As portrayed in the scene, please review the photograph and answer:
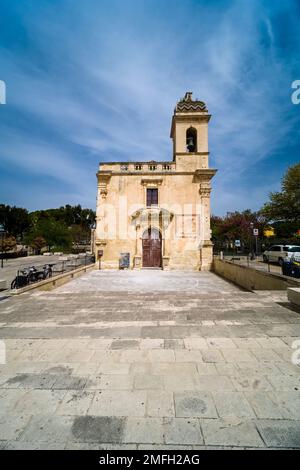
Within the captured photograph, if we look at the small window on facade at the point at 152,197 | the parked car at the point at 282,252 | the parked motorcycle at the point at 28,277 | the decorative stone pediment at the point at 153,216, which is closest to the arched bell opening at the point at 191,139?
the small window on facade at the point at 152,197

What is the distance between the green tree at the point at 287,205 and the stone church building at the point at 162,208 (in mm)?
11935

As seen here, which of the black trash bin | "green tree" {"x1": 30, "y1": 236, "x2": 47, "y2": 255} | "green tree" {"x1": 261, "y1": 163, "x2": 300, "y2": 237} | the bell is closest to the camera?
the black trash bin

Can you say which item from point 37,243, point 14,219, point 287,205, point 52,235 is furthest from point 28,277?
point 14,219

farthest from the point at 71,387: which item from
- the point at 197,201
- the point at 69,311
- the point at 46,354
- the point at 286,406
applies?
the point at 197,201

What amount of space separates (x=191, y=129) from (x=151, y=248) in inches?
473

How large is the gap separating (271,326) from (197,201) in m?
15.3

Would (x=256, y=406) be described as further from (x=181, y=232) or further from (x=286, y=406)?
(x=181, y=232)

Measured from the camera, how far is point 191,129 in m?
20.0

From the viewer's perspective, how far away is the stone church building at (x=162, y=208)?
18.5 metres

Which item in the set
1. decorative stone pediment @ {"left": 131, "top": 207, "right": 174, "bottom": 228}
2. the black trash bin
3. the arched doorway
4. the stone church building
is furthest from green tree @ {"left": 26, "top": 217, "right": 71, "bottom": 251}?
the black trash bin

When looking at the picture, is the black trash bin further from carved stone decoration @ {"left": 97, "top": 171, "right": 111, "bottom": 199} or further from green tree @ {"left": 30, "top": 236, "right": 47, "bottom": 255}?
green tree @ {"left": 30, "top": 236, "right": 47, "bottom": 255}

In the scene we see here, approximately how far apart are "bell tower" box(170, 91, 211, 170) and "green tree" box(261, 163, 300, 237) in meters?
12.1

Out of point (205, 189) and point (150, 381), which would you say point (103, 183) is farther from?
point (150, 381)

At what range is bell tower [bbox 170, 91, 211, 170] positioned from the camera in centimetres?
1936
